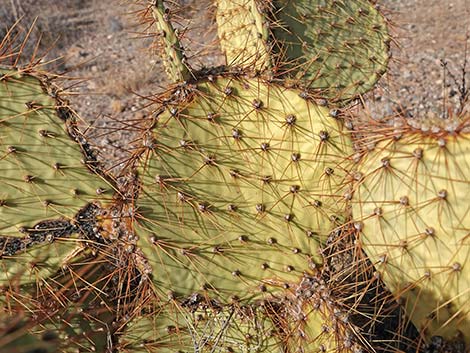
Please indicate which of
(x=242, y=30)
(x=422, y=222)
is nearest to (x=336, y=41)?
(x=242, y=30)

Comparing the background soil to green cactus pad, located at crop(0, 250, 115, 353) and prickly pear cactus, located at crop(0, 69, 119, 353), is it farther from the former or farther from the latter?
green cactus pad, located at crop(0, 250, 115, 353)

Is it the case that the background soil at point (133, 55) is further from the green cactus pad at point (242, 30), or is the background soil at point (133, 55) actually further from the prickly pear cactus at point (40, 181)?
the prickly pear cactus at point (40, 181)

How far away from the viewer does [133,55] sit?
A: 7312 millimetres

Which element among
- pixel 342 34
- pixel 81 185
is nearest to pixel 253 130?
pixel 81 185

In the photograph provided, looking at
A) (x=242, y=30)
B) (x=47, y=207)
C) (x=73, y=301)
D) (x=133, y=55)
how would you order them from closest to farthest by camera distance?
(x=47, y=207) < (x=73, y=301) < (x=242, y=30) < (x=133, y=55)

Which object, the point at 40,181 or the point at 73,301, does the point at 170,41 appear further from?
the point at 73,301

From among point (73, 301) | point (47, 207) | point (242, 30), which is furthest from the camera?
point (242, 30)

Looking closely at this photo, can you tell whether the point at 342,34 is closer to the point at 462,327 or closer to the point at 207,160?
the point at 207,160

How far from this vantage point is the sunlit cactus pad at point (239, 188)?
1765mm

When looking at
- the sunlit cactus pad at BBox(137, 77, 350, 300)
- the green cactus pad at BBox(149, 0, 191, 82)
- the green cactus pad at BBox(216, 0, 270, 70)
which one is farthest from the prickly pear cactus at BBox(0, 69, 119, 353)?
the green cactus pad at BBox(216, 0, 270, 70)

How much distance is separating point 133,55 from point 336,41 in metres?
5.02

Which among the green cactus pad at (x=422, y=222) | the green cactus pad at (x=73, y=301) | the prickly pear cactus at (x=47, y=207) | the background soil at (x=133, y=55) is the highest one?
the green cactus pad at (x=422, y=222)

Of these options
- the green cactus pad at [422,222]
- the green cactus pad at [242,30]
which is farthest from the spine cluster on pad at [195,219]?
the green cactus pad at [242,30]

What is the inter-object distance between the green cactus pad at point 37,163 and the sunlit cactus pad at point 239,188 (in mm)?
236
